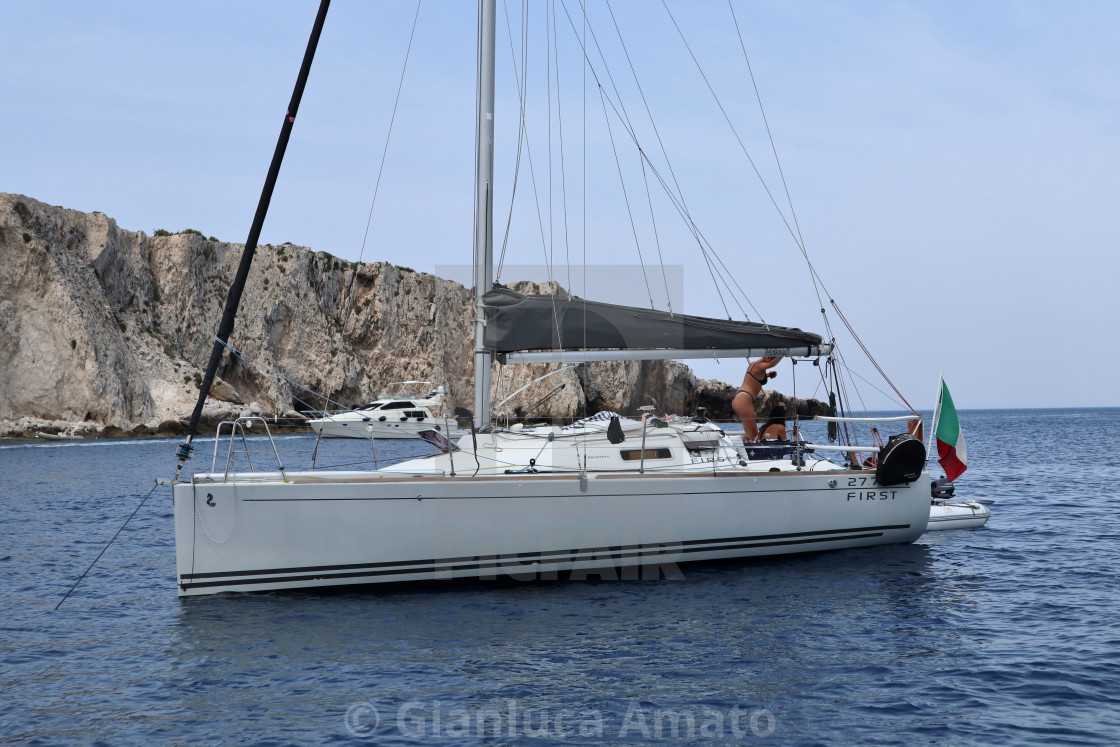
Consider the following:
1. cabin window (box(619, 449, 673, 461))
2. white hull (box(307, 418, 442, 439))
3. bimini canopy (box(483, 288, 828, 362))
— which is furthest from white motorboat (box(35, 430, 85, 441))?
cabin window (box(619, 449, 673, 461))

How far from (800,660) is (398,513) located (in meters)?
4.42

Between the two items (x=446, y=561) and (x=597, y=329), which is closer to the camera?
(x=446, y=561)

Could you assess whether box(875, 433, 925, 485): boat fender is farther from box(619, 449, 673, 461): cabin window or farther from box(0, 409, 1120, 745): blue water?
box(619, 449, 673, 461): cabin window

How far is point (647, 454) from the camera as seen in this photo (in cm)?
1073

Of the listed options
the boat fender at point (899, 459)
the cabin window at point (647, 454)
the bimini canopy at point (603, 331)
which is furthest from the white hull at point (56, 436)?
the boat fender at point (899, 459)

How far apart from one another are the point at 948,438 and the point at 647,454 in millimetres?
4719

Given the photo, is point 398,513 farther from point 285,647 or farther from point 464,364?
point 464,364

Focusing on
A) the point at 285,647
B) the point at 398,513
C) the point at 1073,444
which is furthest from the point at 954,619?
the point at 1073,444

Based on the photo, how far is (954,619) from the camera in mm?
8695

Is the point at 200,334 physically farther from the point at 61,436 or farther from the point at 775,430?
the point at 775,430

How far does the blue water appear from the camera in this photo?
5953 millimetres

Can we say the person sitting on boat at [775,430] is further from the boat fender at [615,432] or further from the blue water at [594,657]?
the boat fender at [615,432]

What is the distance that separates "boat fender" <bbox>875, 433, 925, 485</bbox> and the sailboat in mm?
28

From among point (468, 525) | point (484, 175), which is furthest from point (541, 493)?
point (484, 175)
